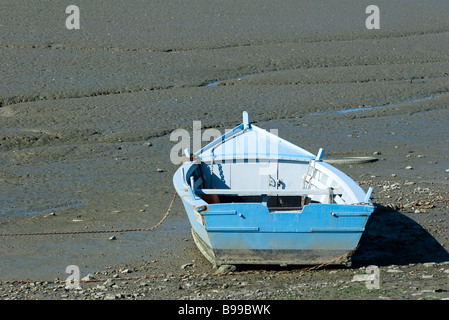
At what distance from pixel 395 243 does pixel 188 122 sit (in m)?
5.63

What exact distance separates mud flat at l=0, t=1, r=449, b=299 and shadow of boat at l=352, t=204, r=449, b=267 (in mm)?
28

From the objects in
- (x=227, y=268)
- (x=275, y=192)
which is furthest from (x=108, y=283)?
(x=275, y=192)

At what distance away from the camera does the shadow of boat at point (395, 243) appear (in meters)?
8.21

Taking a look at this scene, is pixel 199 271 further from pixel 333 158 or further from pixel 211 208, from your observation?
pixel 333 158

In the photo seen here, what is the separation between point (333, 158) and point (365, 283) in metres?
5.07

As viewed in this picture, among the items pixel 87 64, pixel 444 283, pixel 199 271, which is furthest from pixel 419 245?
pixel 87 64

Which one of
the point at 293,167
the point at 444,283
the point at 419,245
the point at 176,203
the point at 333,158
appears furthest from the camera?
the point at 333,158

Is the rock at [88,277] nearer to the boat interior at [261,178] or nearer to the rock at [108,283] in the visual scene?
the rock at [108,283]

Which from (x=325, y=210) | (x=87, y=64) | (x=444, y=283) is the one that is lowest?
(x=444, y=283)

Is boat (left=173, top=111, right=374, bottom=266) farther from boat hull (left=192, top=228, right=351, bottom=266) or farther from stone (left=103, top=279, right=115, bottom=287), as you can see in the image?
stone (left=103, top=279, right=115, bottom=287)

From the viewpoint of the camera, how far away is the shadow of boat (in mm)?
8211

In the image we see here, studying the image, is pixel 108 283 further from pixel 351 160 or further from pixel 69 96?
pixel 69 96

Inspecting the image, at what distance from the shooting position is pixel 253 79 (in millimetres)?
15891

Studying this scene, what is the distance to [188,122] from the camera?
1339 cm
